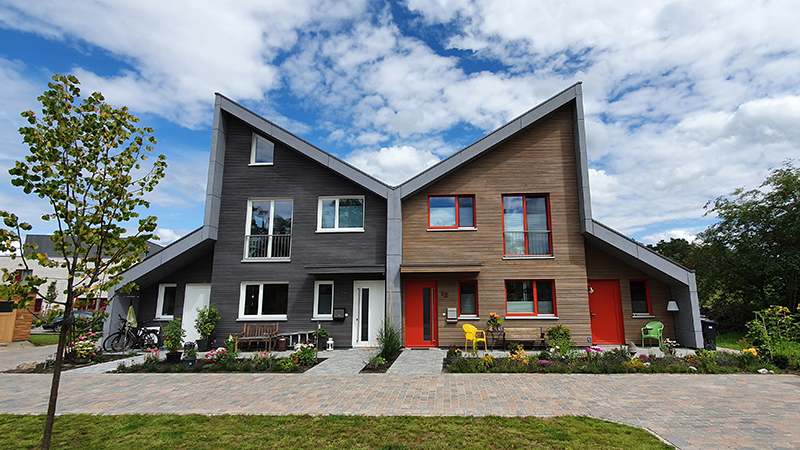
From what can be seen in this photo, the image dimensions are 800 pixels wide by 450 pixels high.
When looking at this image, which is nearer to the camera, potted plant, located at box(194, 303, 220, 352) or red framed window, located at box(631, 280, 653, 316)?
potted plant, located at box(194, 303, 220, 352)

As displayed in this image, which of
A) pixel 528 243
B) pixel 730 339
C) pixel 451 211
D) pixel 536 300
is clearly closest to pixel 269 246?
pixel 451 211

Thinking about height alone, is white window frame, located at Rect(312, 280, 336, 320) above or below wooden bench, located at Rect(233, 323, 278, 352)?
above

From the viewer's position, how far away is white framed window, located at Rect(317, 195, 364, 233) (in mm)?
14922

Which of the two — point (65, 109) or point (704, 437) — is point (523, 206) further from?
point (65, 109)

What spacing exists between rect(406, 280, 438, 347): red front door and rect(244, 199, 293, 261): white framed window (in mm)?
4652

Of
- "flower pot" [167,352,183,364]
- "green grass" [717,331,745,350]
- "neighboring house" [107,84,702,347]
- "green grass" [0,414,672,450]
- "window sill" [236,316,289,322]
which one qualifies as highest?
"neighboring house" [107,84,702,347]

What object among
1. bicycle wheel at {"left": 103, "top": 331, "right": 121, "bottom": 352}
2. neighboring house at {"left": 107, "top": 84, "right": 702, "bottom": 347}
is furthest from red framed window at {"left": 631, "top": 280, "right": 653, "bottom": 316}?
bicycle wheel at {"left": 103, "top": 331, "right": 121, "bottom": 352}

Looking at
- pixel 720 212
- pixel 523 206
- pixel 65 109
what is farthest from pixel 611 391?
pixel 720 212

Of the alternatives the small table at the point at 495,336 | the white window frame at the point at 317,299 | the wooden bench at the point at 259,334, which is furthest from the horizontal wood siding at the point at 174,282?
the small table at the point at 495,336

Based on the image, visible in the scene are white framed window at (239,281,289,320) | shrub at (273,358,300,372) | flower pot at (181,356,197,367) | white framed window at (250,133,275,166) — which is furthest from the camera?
white framed window at (250,133,275,166)

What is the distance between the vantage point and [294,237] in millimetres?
14891

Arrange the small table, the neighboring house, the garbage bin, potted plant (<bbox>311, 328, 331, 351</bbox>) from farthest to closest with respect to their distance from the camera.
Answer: the neighboring house < potted plant (<bbox>311, 328, 331, 351</bbox>) < the small table < the garbage bin

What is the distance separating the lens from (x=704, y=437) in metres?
5.43

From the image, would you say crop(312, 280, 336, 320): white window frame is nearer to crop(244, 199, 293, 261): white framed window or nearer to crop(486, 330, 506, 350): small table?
crop(244, 199, 293, 261): white framed window
